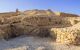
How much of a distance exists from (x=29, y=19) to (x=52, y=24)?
3.69 feet

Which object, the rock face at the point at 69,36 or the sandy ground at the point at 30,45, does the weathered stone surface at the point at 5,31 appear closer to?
the sandy ground at the point at 30,45

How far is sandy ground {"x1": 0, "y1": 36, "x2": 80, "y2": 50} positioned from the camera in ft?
23.8

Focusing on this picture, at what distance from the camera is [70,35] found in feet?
25.5

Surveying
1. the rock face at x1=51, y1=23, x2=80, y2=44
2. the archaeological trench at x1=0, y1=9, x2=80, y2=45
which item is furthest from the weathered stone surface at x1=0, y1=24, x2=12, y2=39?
the rock face at x1=51, y1=23, x2=80, y2=44

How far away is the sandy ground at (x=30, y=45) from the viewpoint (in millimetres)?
7240

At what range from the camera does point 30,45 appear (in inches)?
298

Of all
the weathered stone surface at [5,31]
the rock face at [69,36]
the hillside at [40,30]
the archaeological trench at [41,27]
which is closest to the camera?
the rock face at [69,36]

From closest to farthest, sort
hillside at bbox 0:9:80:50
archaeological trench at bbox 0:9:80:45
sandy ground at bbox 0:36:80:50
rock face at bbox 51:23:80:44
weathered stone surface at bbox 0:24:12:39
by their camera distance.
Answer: sandy ground at bbox 0:36:80:50 → rock face at bbox 51:23:80:44 → hillside at bbox 0:9:80:50 → archaeological trench at bbox 0:9:80:45 → weathered stone surface at bbox 0:24:12:39

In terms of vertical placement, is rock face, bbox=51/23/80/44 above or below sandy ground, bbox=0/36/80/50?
above

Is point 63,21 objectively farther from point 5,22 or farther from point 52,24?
point 5,22

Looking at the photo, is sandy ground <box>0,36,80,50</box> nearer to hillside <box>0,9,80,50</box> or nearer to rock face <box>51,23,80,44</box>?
hillside <box>0,9,80,50</box>

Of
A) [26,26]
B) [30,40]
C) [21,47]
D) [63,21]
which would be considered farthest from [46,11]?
[21,47]

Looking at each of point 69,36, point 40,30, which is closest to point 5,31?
point 40,30

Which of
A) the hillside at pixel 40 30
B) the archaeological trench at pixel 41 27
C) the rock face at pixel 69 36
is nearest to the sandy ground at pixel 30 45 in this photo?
the hillside at pixel 40 30
